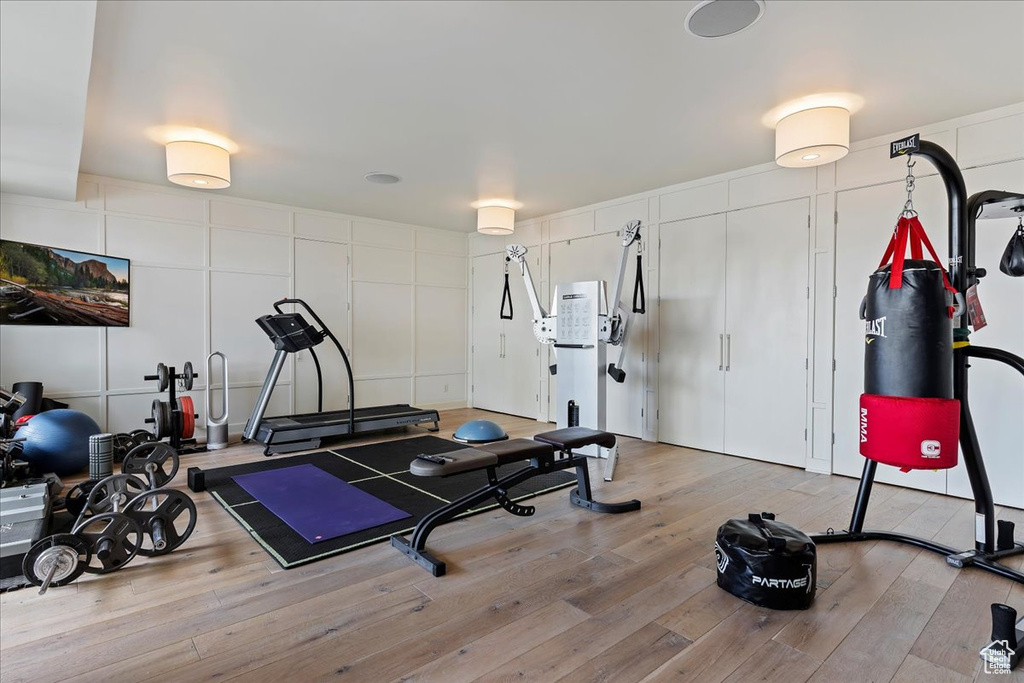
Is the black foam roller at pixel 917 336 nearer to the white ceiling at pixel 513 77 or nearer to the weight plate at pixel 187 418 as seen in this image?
the white ceiling at pixel 513 77

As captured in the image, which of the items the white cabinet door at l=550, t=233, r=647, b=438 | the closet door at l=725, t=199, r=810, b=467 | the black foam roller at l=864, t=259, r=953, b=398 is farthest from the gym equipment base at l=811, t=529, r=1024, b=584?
the white cabinet door at l=550, t=233, r=647, b=438

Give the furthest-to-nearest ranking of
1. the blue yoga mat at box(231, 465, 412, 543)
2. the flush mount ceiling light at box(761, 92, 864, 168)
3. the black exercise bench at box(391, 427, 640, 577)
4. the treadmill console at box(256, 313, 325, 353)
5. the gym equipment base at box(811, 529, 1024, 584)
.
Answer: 1. the treadmill console at box(256, 313, 325, 353)
2. the flush mount ceiling light at box(761, 92, 864, 168)
3. the blue yoga mat at box(231, 465, 412, 543)
4. the black exercise bench at box(391, 427, 640, 577)
5. the gym equipment base at box(811, 529, 1024, 584)

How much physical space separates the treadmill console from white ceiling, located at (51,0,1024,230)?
1.53m

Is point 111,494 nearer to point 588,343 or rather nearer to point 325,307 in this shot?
point 588,343

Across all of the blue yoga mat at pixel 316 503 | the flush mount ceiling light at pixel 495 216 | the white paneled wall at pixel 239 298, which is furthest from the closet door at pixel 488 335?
the blue yoga mat at pixel 316 503

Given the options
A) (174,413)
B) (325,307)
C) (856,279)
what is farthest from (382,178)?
(856,279)

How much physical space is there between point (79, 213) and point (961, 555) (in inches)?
295

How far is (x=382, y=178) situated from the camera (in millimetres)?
5348

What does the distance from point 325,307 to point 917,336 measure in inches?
245

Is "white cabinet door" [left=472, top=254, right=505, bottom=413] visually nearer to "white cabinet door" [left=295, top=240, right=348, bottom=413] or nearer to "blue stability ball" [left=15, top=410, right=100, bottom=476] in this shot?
"white cabinet door" [left=295, top=240, right=348, bottom=413]

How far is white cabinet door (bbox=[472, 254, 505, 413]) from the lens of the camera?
25.6 feet

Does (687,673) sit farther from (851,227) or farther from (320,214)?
(320,214)

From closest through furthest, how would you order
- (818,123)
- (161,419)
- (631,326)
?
1. (818,123)
2. (161,419)
3. (631,326)

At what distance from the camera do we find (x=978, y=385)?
375 centimetres
